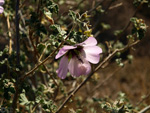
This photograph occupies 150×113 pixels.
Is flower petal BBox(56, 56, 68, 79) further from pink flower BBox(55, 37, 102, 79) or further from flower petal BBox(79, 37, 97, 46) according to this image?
flower petal BBox(79, 37, 97, 46)

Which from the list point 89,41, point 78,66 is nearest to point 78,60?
point 78,66

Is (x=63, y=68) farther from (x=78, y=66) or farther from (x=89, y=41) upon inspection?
(x=89, y=41)

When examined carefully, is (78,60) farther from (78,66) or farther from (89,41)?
(89,41)

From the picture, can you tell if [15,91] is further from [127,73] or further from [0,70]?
[127,73]

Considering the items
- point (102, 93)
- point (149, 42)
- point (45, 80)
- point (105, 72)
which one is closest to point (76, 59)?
point (45, 80)

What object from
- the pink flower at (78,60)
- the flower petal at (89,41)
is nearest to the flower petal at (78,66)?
the pink flower at (78,60)
